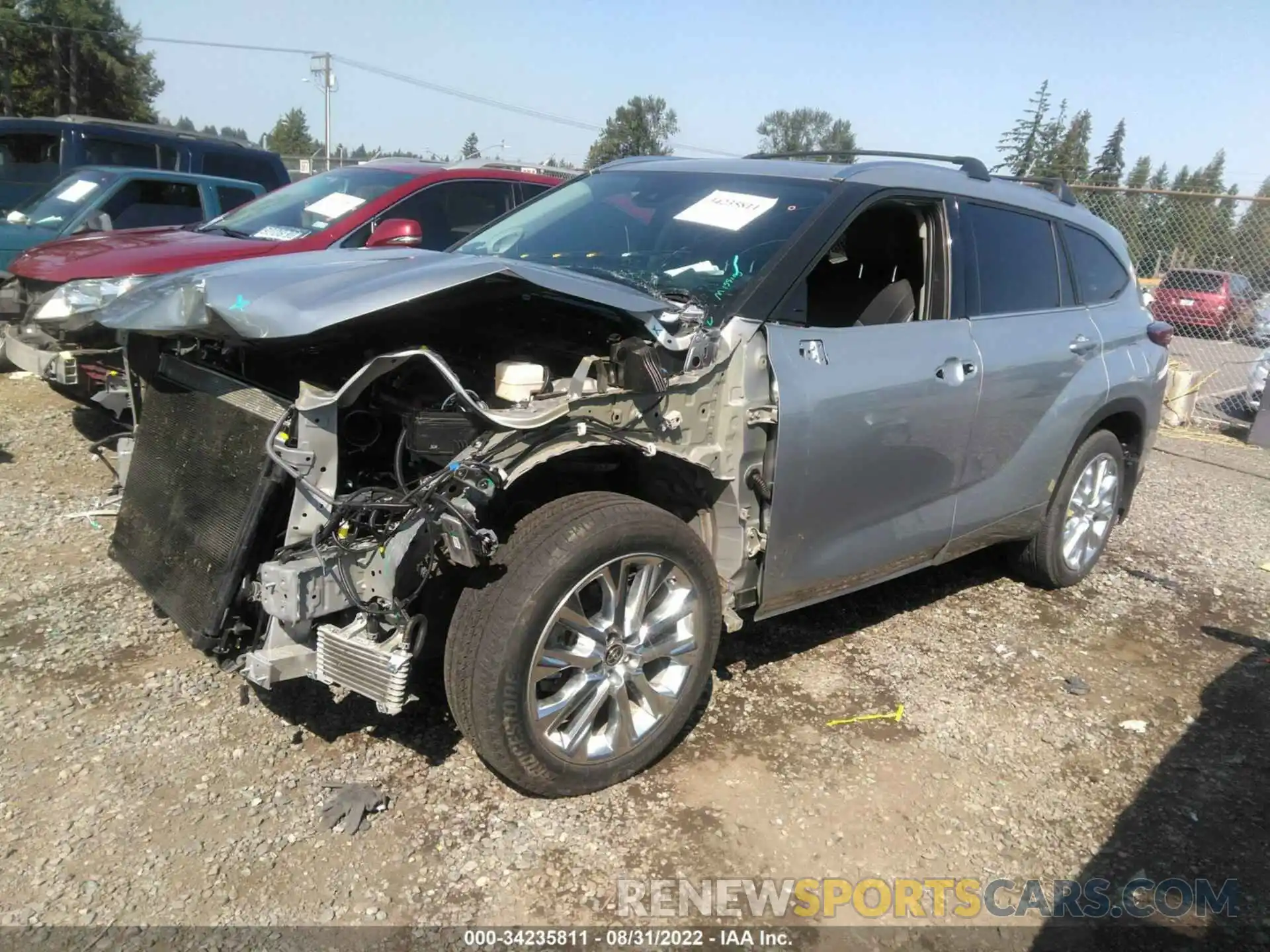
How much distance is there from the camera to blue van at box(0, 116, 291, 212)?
35.6ft

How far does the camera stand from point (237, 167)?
11352mm

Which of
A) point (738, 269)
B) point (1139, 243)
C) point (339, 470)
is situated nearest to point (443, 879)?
point (339, 470)

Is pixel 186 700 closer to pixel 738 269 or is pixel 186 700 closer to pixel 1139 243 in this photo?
pixel 738 269

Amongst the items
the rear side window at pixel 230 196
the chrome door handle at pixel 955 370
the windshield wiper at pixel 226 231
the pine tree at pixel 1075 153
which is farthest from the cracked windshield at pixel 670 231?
the pine tree at pixel 1075 153

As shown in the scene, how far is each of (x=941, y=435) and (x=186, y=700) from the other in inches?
115

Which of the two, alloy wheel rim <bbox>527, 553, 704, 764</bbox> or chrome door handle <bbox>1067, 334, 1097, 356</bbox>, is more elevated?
chrome door handle <bbox>1067, 334, 1097, 356</bbox>

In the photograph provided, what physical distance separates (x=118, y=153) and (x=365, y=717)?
34.6ft

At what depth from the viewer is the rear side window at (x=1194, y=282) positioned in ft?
45.2

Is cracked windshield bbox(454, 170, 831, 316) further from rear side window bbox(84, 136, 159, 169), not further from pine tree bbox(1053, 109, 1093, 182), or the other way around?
pine tree bbox(1053, 109, 1093, 182)

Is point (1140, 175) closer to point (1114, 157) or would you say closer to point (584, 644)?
point (1114, 157)

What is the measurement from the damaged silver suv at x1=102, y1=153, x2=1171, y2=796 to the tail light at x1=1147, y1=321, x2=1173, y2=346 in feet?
3.66

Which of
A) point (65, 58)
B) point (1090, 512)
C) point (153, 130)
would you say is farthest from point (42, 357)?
point (65, 58)

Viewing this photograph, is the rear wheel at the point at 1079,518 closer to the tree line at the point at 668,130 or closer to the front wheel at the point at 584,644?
the front wheel at the point at 584,644

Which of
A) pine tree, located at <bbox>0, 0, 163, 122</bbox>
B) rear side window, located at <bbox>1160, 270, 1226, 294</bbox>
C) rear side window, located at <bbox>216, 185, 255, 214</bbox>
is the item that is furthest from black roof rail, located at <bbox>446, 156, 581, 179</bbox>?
pine tree, located at <bbox>0, 0, 163, 122</bbox>
